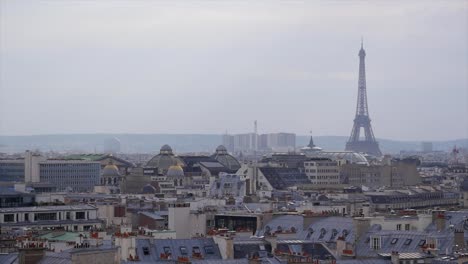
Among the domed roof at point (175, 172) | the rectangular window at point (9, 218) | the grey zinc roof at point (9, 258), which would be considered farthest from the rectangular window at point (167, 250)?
the domed roof at point (175, 172)

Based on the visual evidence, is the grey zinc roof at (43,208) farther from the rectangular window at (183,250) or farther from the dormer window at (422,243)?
the dormer window at (422,243)

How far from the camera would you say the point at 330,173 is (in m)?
167

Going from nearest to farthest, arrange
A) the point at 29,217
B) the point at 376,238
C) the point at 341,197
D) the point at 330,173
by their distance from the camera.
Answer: the point at 376,238, the point at 29,217, the point at 341,197, the point at 330,173

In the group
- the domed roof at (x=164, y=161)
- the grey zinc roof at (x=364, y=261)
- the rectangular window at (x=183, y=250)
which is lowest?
the rectangular window at (x=183, y=250)

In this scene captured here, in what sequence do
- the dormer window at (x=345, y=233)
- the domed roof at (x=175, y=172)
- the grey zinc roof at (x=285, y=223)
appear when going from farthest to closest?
1. the domed roof at (x=175, y=172)
2. the grey zinc roof at (x=285, y=223)
3. the dormer window at (x=345, y=233)

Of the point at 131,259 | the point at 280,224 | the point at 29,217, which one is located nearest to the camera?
the point at 131,259

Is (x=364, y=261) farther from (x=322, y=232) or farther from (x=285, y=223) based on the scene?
(x=285, y=223)

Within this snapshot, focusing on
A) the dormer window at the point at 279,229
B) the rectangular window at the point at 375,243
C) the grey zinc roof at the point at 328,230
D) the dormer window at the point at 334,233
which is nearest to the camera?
the rectangular window at the point at 375,243

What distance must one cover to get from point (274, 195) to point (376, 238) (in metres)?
58.9

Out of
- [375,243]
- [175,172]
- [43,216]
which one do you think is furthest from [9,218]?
[175,172]

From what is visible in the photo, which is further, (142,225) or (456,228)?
(142,225)

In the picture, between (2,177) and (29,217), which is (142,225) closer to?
(29,217)

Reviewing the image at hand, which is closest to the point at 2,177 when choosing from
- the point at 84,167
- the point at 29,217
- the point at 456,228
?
the point at 84,167

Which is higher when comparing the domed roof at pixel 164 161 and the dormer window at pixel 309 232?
the domed roof at pixel 164 161
